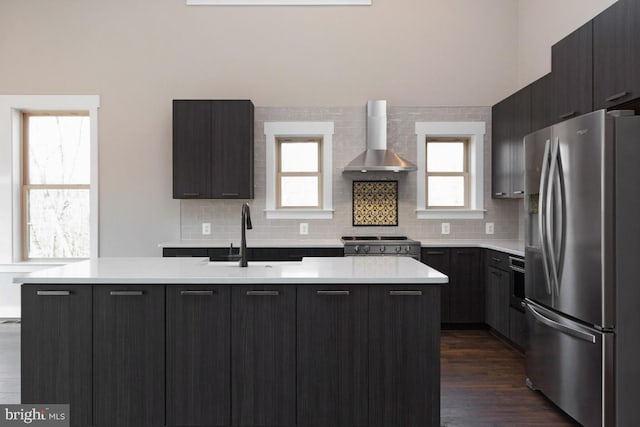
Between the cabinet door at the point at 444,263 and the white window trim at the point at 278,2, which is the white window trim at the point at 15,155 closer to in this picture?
the white window trim at the point at 278,2

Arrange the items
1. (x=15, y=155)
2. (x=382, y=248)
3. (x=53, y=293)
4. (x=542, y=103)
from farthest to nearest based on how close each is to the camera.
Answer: (x=15, y=155) → (x=382, y=248) → (x=542, y=103) → (x=53, y=293)

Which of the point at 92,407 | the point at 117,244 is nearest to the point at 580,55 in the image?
the point at 92,407

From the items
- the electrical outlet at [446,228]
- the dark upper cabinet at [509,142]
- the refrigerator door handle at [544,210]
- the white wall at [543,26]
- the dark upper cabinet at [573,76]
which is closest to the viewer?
the refrigerator door handle at [544,210]

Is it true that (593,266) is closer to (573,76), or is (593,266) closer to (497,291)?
(573,76)

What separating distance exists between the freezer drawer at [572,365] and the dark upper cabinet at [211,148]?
10.8ft

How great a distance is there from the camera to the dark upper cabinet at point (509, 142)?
4.84 m

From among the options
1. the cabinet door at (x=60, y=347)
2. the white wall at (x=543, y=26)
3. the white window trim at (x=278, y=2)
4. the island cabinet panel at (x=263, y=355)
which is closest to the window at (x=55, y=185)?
the white window trim at (x=278, y=2)

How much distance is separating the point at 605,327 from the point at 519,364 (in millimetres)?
1702

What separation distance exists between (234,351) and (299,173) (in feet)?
11.5

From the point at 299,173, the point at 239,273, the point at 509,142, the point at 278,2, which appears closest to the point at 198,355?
the point at 239,273

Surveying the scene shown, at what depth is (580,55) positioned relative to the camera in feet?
11.2

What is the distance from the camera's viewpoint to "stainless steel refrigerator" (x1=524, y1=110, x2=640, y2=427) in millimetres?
2631

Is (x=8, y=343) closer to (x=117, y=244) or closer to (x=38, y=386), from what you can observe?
(x=117, y=244)

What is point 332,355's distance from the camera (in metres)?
2.72
